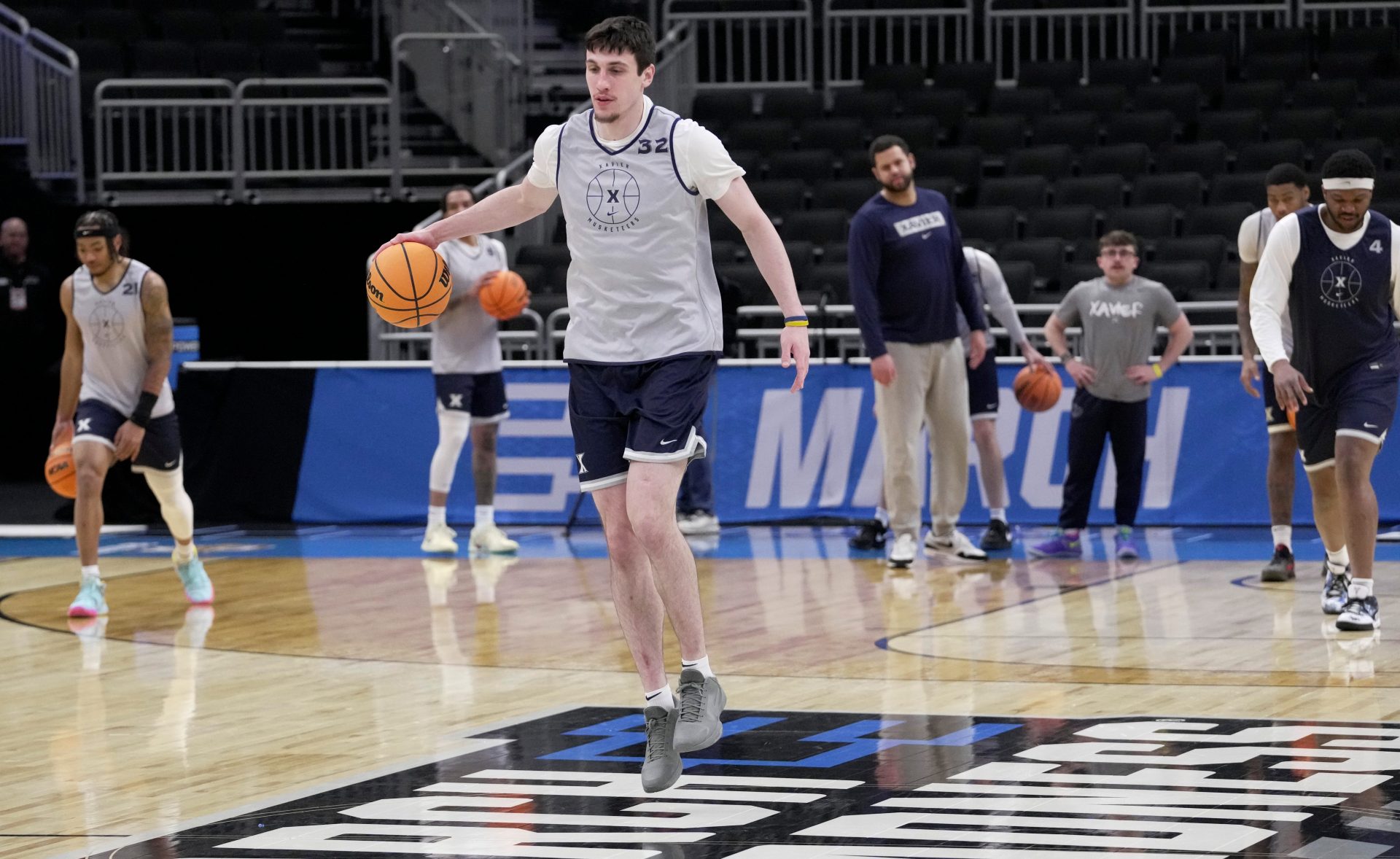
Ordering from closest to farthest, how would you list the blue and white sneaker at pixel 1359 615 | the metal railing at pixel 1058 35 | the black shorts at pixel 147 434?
the blue and white sneaker at pixel 1359 615 < the black shorts at pixel 147 434 < the metal railing at pixel 1058 35

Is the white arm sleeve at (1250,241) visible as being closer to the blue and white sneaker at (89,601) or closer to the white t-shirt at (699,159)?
the white t-shirt at (699,159)

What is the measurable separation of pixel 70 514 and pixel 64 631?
5609 mm

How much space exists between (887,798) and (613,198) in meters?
1.78

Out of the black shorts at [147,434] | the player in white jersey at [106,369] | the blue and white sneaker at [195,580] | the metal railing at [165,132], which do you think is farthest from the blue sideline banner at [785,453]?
the metal railing at [165,132]

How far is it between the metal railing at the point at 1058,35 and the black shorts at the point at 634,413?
1433cm

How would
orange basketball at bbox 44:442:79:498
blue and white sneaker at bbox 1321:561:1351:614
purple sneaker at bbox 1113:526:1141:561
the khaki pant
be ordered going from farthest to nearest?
purple sneaker at bbox 1113:526:1141:561, the khaki pant, orange basketball at bbox 44:442:79:498, blue and white sneaker at bbox 1321:561:1351:614

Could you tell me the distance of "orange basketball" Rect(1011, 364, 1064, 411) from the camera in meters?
11.7

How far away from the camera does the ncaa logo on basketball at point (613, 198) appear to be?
5516 millimetres

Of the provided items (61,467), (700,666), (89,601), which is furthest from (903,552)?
(700,666)

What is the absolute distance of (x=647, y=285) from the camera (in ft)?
18.2

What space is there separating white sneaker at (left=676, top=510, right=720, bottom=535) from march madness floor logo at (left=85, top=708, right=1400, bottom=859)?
20.5ft

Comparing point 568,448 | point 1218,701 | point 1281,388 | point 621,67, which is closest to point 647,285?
point 621,67

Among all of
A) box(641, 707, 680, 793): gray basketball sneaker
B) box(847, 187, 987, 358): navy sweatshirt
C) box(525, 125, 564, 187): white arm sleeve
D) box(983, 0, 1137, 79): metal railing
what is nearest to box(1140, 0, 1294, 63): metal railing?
box(983, 0, 1137, 79): metal railing

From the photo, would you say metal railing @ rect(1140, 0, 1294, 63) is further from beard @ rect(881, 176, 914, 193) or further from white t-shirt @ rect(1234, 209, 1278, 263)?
white t-shirt @ rect(1234, 209, 1278, 263)
